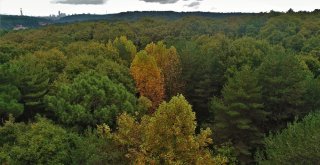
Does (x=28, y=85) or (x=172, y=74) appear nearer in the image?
(x=28, y=85)

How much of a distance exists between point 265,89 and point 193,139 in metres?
21.0

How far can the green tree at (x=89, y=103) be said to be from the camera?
39.5 meters

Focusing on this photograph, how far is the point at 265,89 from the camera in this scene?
46.6 metres

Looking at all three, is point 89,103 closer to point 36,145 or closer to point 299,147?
point 36,145

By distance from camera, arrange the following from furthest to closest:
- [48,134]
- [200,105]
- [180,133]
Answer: [200,105] < [48,134] < [180,133]

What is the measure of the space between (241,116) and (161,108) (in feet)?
54.0

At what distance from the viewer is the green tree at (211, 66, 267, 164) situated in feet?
135

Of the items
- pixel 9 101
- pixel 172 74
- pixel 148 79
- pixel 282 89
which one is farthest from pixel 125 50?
pixel 282 89

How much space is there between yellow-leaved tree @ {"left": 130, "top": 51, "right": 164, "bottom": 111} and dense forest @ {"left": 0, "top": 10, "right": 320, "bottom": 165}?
0.13 metres

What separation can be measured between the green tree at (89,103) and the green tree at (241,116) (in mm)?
9045

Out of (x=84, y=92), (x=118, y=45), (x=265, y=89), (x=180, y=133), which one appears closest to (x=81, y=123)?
(x=84, y=92)

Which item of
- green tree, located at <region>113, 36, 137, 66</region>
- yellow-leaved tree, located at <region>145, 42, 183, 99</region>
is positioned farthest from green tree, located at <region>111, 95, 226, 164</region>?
green tree, located at <region>113, 36, 137, 66</region>

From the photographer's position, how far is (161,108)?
92.2ft

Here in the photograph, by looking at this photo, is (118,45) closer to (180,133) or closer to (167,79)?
(167,79)
